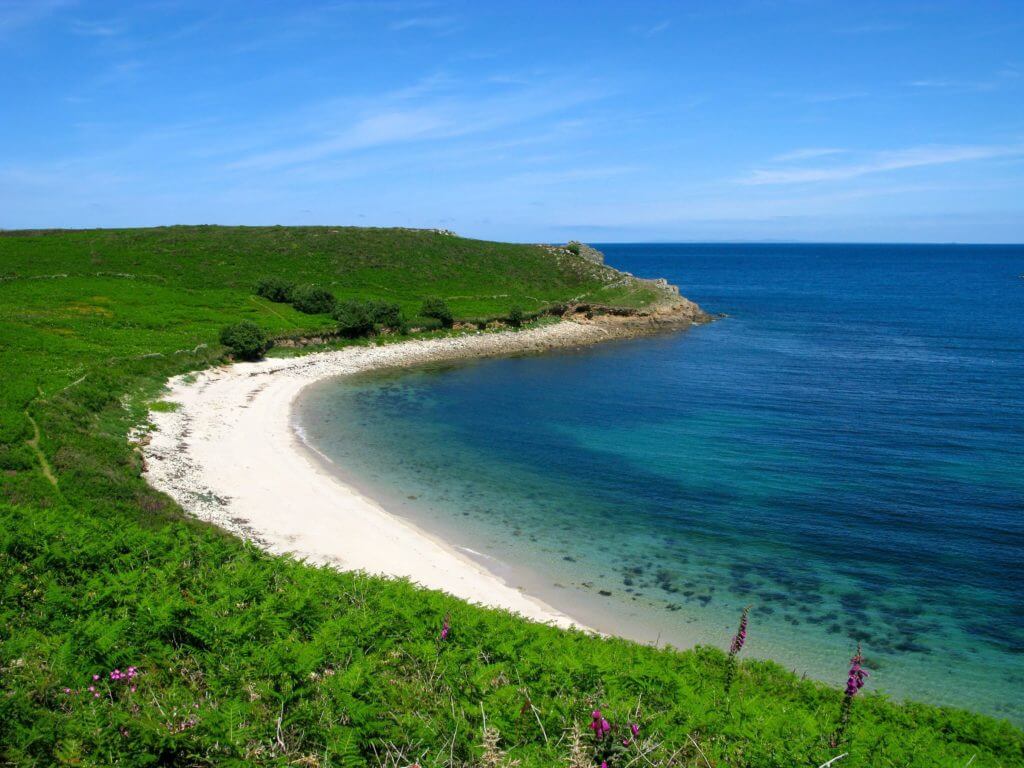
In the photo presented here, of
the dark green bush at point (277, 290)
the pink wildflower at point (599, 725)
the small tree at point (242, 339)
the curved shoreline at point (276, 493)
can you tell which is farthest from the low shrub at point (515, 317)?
the pink wildflower at point (599, 725)

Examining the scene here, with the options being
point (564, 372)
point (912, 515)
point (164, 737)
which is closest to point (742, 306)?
point (564, 372)

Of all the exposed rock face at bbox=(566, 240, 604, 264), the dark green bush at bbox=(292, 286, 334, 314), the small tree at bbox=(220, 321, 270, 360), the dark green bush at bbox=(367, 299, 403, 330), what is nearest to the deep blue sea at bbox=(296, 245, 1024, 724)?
the small tree at bbox=(220, 321, 270, 360)

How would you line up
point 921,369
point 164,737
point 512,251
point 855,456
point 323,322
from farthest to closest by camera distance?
point 512,251
point 323,322
point 921,369
point 855,456
point 164,737

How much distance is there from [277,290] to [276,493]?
57.4 metres

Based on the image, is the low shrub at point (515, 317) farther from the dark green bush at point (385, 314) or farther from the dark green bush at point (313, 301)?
the dark green bush at point (313, 301)

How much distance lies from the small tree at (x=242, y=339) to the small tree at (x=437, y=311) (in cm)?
2494

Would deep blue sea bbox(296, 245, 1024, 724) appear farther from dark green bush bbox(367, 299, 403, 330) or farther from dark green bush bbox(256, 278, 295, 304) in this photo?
dark green bush bbox(256, 278, 295, 304)

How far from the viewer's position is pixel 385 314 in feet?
252

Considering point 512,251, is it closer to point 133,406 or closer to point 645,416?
point 645,416

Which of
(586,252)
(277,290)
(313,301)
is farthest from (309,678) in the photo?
(586,252)

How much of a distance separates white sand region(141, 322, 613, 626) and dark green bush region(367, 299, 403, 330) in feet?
72.9

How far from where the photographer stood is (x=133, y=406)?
134ft

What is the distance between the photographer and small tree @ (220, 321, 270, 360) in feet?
195

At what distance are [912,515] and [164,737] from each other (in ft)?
104
